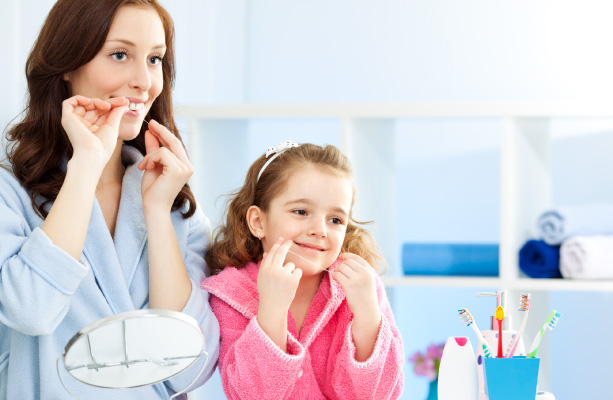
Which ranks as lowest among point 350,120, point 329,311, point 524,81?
point 329,311

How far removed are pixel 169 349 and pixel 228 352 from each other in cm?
41

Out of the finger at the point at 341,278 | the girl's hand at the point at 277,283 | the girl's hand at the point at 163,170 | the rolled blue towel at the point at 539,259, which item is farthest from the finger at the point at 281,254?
the rolled blue towel at the point at 539,259

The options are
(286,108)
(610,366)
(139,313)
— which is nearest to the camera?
(139,313)

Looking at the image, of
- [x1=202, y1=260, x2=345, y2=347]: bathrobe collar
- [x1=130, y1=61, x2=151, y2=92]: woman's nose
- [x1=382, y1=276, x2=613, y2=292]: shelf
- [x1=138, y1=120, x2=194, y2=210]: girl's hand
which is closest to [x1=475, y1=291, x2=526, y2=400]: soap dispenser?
[x1=202, y1=260, x2=345, y2=347]: bathrobe collar

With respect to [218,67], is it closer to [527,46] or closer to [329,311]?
[527,46]

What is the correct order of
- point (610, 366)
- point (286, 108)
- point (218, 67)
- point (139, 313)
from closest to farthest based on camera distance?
point (139, 313) < point (286, 108) < point (610, 366) < point (218, 67)

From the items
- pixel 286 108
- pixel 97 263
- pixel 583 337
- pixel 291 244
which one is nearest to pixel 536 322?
pixel 583 337

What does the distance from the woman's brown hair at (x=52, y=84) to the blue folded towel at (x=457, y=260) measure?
1.06 metres

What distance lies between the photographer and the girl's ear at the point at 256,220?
1405mm

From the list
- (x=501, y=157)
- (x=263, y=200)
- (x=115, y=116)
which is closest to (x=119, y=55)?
(x=115, y=116)

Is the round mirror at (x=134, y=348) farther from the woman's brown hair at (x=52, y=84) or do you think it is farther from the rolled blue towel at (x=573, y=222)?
the rolled blue towel at (x=573, y=222)

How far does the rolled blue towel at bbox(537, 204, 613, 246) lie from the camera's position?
6.58 feet

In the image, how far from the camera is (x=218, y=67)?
2.62 m

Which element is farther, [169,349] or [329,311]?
[329,311]
